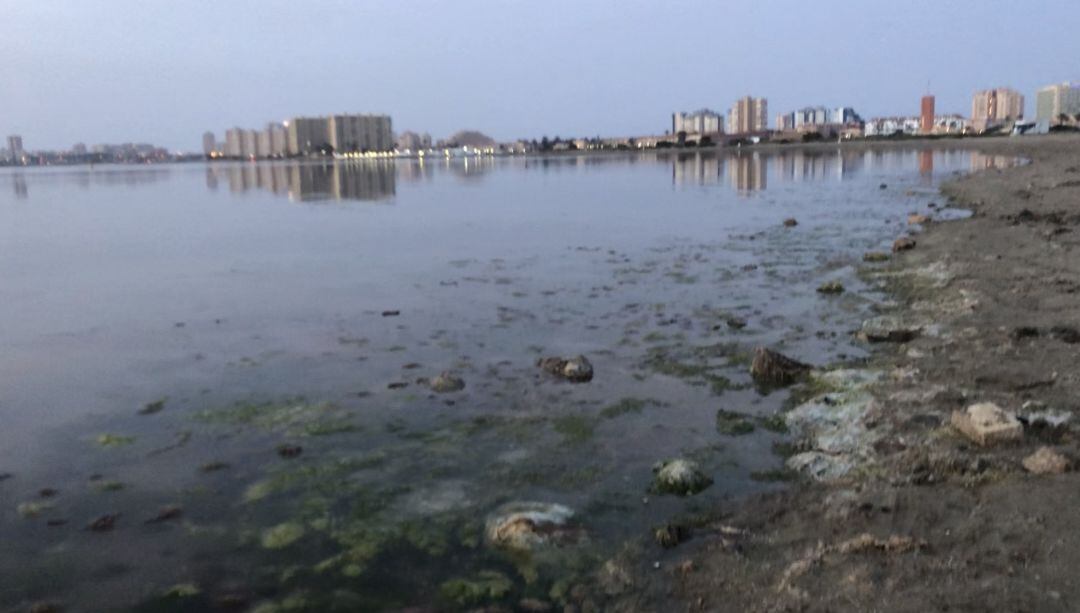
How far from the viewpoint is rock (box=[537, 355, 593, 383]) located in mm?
9625

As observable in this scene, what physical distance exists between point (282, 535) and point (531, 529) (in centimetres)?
194

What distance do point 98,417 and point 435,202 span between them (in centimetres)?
3605

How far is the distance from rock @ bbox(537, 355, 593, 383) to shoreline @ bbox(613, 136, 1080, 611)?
103 inches

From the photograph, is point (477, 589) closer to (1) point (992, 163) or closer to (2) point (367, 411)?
(2) point (367, 411)

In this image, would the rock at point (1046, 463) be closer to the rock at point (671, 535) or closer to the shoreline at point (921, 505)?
the shoreline at point (921, 505)

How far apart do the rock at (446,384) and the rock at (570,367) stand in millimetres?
1132

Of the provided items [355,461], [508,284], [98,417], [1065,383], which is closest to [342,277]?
[508,284]

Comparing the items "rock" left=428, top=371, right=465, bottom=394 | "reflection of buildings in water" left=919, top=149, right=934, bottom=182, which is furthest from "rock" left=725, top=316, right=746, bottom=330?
"reflection of buildings in water" left=919, top=149, right=934, bottom=182

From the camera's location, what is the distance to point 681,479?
6.57 meters

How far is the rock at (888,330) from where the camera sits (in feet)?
33.7

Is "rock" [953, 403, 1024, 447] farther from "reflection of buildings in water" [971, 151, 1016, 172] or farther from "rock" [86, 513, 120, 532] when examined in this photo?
"reflection of buildings in water" [971, 151, 1016, 172]

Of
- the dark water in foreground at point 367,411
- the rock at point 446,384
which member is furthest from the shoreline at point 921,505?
the rock at point 446,384

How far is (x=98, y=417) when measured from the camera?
345 inches

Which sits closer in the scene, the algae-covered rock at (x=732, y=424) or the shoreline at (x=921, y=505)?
the shoreline at (x=921, y=505)
